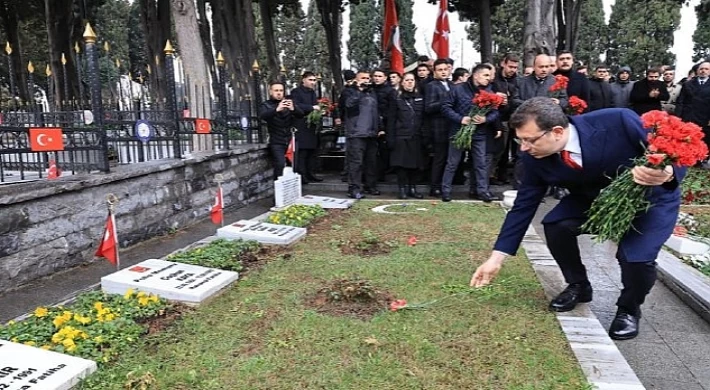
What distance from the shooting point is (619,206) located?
2.85m

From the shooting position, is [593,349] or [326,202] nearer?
[593,349]

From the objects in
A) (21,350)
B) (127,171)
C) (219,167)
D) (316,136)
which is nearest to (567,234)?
(21,350)

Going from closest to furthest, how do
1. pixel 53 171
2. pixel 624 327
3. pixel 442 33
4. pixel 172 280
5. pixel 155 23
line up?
1. pixel 624 327
2. pixel 172 280
3. pixel 53 171
4. pixel 442 33
5. pixel 155 23

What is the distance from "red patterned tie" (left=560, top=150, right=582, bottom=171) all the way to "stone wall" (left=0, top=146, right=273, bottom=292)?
12.2 ft

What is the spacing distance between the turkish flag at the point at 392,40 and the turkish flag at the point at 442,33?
2.88ft

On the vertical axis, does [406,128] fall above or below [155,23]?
below

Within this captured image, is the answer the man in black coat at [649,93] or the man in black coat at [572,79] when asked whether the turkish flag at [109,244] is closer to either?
the man in black coat at [572,79]

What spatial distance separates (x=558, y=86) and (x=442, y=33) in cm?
661

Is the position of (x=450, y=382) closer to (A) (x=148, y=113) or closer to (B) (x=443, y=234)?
(B) (x=443, y=234)

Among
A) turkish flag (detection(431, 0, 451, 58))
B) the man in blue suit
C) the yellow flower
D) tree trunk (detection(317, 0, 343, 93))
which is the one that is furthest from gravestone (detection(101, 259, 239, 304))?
A: tree trunk (detection(317, 0, 343, 93))

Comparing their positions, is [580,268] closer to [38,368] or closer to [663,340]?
[663,340]

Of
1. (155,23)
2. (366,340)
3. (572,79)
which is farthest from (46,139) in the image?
(155,23)

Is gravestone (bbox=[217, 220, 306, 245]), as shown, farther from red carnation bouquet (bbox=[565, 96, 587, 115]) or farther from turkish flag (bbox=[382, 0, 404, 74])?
turkish flag (bbox=[382, 0, 404, 74])

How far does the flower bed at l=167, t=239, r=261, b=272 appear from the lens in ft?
14.0
